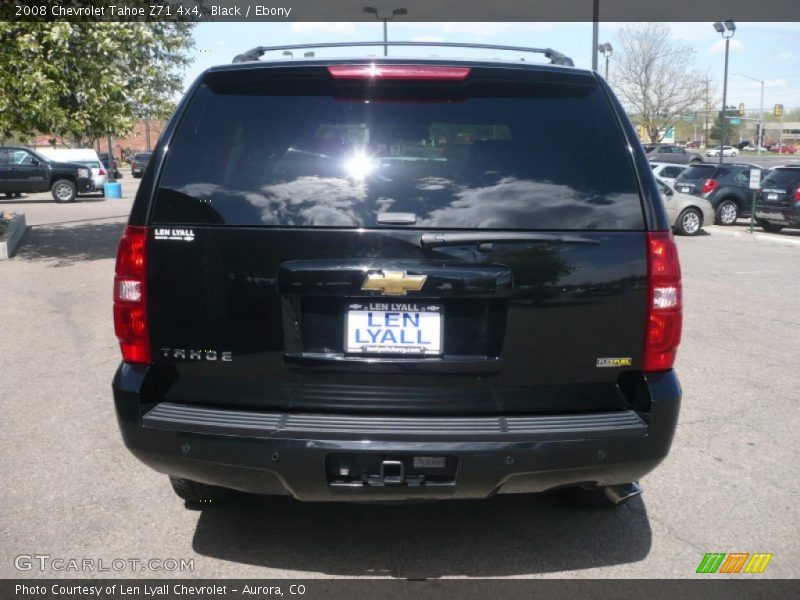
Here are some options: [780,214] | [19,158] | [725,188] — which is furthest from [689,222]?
[19,158]

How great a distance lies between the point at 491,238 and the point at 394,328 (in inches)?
19.3

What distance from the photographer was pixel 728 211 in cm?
2161

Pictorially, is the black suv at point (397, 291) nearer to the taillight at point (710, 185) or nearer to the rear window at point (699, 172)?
the taillight at point (710, 185)

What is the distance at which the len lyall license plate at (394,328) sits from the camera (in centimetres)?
300

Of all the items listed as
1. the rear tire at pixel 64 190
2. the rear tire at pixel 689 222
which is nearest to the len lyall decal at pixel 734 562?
the rear tire at pixel 689 222

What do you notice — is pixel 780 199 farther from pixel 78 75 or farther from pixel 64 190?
pixel 64 190

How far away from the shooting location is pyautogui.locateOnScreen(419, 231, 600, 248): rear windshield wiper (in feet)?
9.70

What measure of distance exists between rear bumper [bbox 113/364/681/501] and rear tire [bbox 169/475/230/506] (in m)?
0.67

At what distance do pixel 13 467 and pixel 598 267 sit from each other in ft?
11.4

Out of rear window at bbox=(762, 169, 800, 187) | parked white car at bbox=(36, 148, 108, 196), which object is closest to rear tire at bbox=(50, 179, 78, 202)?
parked white car at bbox=(36, 148, 108, 196)

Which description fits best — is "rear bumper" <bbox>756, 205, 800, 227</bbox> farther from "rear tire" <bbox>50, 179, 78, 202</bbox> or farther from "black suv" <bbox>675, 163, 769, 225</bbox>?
"rear tire" <bbox>50, 179, 78, 202</bbox>

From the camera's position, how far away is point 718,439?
5102mm
